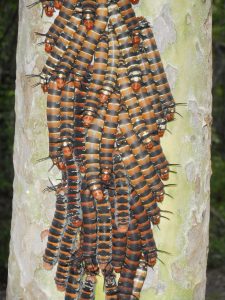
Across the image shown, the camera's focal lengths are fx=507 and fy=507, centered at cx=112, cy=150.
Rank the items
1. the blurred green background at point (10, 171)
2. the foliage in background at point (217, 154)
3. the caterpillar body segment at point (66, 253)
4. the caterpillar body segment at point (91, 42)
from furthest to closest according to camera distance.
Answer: the foliage in background at point (217, 154) → the blurred green background at point (10, 171) → the caterpillar body segment at point (66, 253) → the caterpillar body segment at point (91, 42)

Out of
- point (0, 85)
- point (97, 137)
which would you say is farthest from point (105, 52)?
point (0, 85)

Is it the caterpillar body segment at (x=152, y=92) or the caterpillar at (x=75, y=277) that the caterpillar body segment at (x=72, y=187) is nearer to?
the caterpillar at (x=75, y=277)

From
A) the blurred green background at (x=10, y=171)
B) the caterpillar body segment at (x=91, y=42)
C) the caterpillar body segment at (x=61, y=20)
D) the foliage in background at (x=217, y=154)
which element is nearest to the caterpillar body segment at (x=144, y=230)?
the caterpillar body segment at (x=91, y=42)

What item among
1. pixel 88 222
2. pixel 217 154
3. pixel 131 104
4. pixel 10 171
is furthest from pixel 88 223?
pixel 217 154

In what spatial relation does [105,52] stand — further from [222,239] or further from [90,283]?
[222,239]

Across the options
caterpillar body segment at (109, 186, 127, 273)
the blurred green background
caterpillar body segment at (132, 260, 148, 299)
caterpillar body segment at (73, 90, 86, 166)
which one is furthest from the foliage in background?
caterpillar body segment at (73, 90, 86, 166)

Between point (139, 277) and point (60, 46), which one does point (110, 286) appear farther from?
point (60, 46)

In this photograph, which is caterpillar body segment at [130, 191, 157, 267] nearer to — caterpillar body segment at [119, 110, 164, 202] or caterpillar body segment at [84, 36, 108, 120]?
caterpillar body segment at [119, 110, 164, 202]

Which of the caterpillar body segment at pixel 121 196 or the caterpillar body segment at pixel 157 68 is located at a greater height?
the caterpillar body segment at pixel 157 68
